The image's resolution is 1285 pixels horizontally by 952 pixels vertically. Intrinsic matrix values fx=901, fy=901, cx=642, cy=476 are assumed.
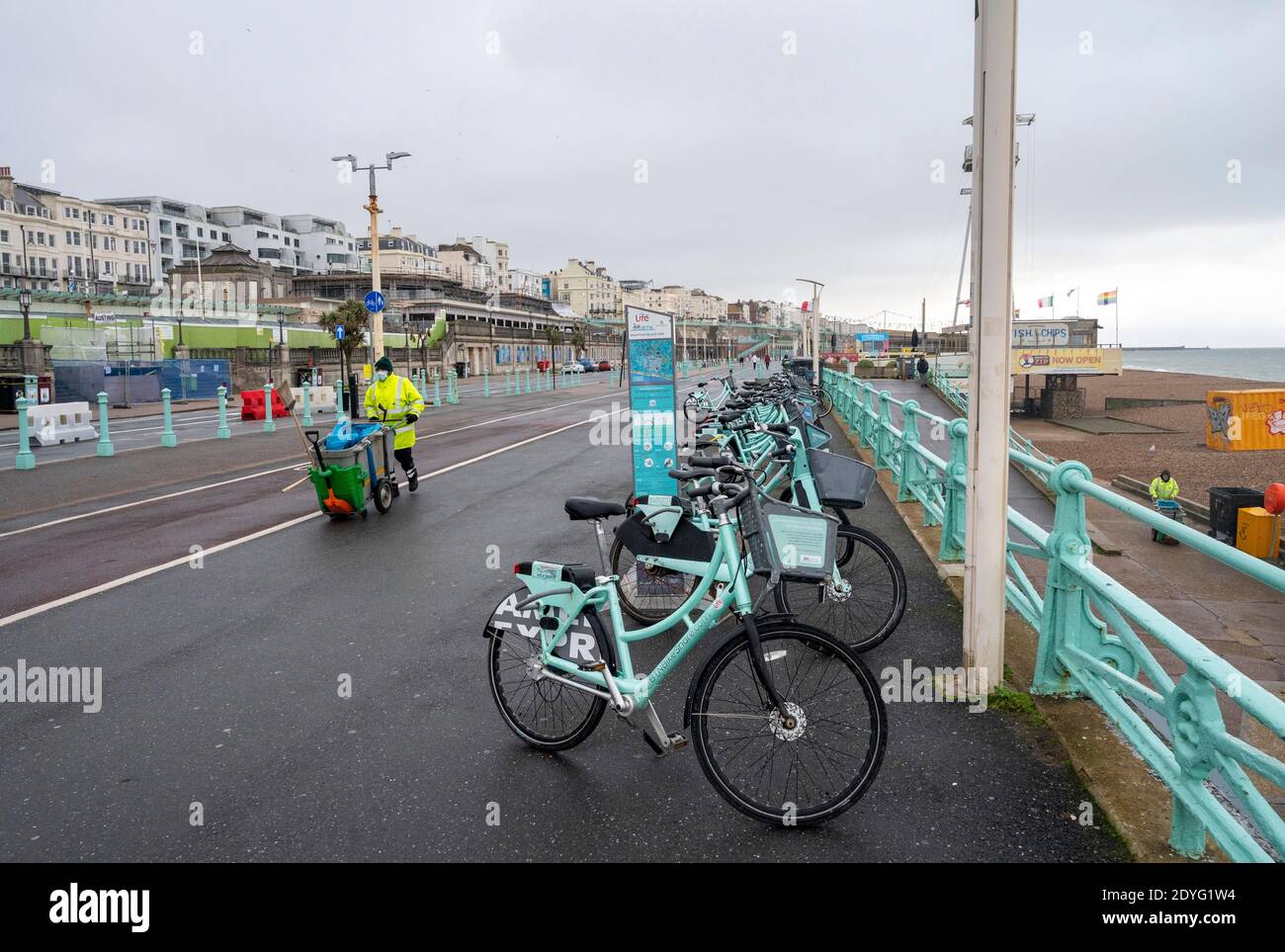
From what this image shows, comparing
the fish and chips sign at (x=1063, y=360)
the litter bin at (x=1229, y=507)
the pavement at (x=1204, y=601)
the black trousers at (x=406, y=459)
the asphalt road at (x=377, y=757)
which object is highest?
the fish and chips sign at (x=1063, y=360)

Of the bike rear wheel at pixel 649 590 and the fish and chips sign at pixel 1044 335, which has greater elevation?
the fish and chips sign at pixel 1044 335

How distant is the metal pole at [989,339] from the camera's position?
14.8 feet

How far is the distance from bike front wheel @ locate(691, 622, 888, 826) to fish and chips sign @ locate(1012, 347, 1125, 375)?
4580 centimetres

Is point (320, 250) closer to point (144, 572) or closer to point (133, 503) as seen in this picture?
point (133, 503)

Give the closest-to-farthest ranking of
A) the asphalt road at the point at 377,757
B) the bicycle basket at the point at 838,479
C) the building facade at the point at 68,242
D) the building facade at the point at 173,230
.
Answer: the asphalt road at the point at 377,757 → the bicycle basket at the point at 838,479 → the building facade at the point at 68,242 → the building facade at the point at 173,230

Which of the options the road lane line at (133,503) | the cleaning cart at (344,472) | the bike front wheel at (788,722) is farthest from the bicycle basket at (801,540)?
the road lane line at (133,503)

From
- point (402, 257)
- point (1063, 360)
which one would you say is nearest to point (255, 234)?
point (402, 257)

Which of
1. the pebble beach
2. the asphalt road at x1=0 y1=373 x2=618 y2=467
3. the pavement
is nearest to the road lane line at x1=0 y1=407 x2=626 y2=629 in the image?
the pavement

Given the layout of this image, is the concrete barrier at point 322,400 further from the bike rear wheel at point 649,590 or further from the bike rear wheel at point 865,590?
the bike rear wheel at point 865,590

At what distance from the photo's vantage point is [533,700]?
4.55 m

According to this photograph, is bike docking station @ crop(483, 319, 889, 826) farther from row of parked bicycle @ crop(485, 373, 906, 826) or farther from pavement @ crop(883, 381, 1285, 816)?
pavement @ crop(883, 381, 1285, 816)

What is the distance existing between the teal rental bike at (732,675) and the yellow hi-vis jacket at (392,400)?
26.1 feet

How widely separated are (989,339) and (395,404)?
8.84 m
